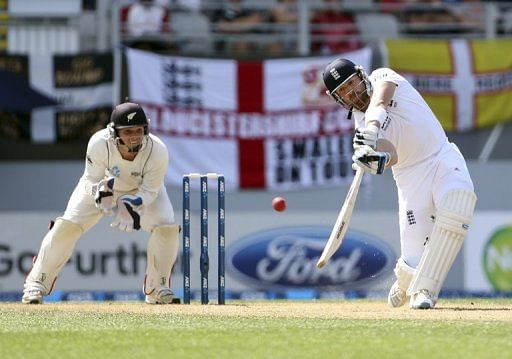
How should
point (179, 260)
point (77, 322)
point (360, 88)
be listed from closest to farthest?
point (77, 322) < point (360, 88) < point (179, 260)

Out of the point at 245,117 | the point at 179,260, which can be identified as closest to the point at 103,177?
the point at 179,260

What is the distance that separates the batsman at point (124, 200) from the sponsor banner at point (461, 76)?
634 cm

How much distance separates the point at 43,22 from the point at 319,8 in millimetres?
3138

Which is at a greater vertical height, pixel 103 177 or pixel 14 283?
pixel 103 177

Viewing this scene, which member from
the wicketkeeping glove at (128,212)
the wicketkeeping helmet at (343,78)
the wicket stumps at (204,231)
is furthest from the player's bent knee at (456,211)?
the wicketkeeping glove at (128,212)

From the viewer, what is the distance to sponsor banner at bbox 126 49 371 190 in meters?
14.4

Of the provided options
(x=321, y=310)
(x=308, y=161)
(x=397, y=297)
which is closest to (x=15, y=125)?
(x=308, y=161)

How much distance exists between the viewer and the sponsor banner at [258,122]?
568 inches

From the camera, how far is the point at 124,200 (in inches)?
342

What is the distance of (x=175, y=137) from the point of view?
14.4 m

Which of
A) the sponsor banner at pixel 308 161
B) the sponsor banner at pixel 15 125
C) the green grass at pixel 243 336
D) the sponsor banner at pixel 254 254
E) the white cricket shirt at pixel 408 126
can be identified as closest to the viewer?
the green grass at pixel 243 336

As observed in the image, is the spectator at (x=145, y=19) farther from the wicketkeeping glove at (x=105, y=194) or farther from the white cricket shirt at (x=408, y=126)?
the white cricket shirt at (x=408, y=126)

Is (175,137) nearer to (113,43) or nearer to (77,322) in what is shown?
(113,43)

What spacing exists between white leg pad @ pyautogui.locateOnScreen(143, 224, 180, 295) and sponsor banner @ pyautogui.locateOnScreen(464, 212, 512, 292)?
555cm
